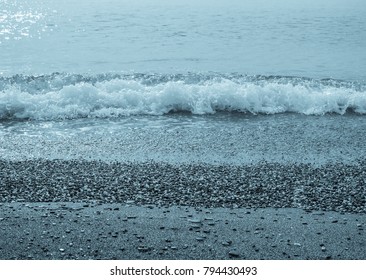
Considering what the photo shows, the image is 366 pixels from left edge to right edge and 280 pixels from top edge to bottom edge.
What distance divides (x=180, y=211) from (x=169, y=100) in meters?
6.90

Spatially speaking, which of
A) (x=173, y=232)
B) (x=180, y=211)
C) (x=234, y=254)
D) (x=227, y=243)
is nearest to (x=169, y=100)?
(x=180, y=211)

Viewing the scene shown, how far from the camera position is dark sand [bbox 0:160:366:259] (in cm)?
550

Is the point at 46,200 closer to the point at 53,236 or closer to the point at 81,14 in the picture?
the point at 53,236

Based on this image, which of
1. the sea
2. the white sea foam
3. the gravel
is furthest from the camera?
the white sea foam

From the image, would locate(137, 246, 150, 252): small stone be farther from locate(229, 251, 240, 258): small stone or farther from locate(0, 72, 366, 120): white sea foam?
locate(0, 72, 366, 120): white sea foam

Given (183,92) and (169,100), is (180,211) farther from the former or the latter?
(183,92)

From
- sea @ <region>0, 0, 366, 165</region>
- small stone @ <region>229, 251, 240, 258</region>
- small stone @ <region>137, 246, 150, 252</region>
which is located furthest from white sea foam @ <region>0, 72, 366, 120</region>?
small stone @ <region>229, 251, 240, 258</region>

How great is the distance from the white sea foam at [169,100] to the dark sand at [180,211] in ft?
13.7

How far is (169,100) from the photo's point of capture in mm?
13062

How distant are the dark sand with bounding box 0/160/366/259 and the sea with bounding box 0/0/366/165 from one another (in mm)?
967

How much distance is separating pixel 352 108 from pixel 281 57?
8885 millimetres

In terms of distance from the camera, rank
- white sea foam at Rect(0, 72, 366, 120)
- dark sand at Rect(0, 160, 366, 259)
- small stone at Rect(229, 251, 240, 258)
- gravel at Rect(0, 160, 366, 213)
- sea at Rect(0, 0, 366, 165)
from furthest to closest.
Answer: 1. white sea foam at Rect(0, 72, 366, 120)
2. sea at Rect(0, 0, 366, 165)
3. gravel at Rect(0, 160, 366, 213)
4. dark sand at Rect(0, 160, 366, 259)
5. small stone at Rect(229, 251, 240, 258)

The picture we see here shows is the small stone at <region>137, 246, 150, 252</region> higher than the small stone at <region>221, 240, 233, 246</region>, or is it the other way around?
the small stone at <region>137, 246, 150, 252</region>

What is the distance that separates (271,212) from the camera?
6527 millimetres
